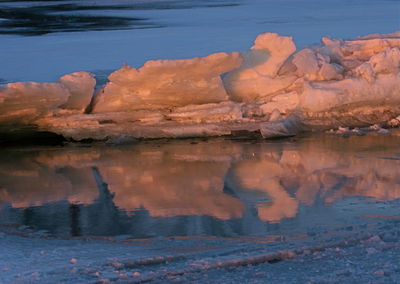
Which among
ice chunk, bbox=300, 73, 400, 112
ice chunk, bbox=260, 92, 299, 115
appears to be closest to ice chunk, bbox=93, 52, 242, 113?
ice chunk, bbox=260, 92, 299, 115

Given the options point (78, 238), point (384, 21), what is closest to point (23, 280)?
point (78, 238)

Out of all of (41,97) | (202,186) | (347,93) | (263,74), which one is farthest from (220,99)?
(202,186)

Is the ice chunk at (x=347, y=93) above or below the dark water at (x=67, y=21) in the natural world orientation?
below

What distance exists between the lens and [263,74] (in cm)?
602

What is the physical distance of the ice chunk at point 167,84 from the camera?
5.41m

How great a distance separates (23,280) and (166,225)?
886 mm

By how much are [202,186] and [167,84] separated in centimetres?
151

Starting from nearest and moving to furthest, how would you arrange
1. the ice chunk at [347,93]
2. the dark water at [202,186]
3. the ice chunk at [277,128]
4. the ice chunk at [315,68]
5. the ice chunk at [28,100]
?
the dark water at [202,186]
the ice chunk at [28,100]
the ice chunk at [277,128]
the ice chunk at [347,93]
the ice chunk at [315,68]

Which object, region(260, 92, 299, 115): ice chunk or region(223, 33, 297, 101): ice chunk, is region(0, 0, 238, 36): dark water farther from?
region(260, 92, 299, 115): ice chunk

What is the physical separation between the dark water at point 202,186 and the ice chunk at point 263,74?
1.93ft

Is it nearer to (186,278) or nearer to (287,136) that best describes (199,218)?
(186,278)

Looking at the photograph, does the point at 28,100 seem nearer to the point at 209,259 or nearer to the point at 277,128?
the point at 277,128

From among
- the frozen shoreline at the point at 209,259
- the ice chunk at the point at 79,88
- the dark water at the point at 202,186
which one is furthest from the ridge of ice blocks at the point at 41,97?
the frozen shoreline at the point at 209,259

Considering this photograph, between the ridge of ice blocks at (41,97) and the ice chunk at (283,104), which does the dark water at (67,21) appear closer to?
the ridge of ice blocks at (41,97)
